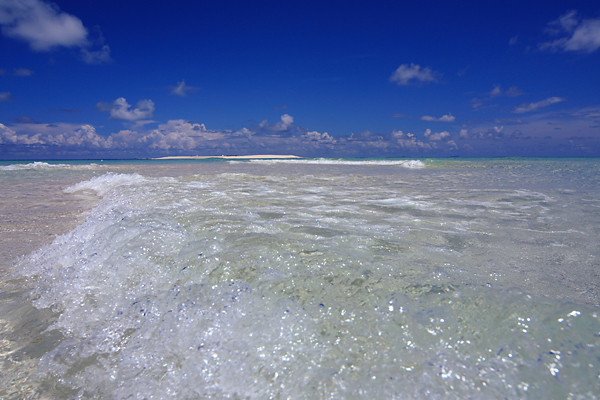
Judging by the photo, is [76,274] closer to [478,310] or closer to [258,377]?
[258,377]

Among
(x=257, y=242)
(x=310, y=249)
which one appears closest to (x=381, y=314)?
(x=310, y=249)

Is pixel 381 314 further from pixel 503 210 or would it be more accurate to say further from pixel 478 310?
pixel 503 210

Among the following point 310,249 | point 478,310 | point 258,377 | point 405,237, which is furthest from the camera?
point 405,237

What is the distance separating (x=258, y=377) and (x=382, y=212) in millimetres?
3321

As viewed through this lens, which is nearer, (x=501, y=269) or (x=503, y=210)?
(x=501, y=269)

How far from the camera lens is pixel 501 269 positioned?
2.22m

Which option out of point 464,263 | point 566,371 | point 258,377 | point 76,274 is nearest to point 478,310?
point 566,371

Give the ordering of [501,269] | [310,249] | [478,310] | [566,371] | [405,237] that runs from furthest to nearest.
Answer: [405,237], [310,249], [501,269], [478,310], [566,371]

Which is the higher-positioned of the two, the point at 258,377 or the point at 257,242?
the point at 257,242

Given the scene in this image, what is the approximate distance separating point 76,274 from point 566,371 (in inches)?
118

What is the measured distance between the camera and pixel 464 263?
2.31 metres

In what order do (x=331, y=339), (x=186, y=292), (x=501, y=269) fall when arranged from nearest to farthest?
(x=331, y=339)
(x=186, y=292)
(x=501, y=269)

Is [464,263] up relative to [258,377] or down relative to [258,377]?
up

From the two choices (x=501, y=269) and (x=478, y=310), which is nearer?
(x=478, y=310)
